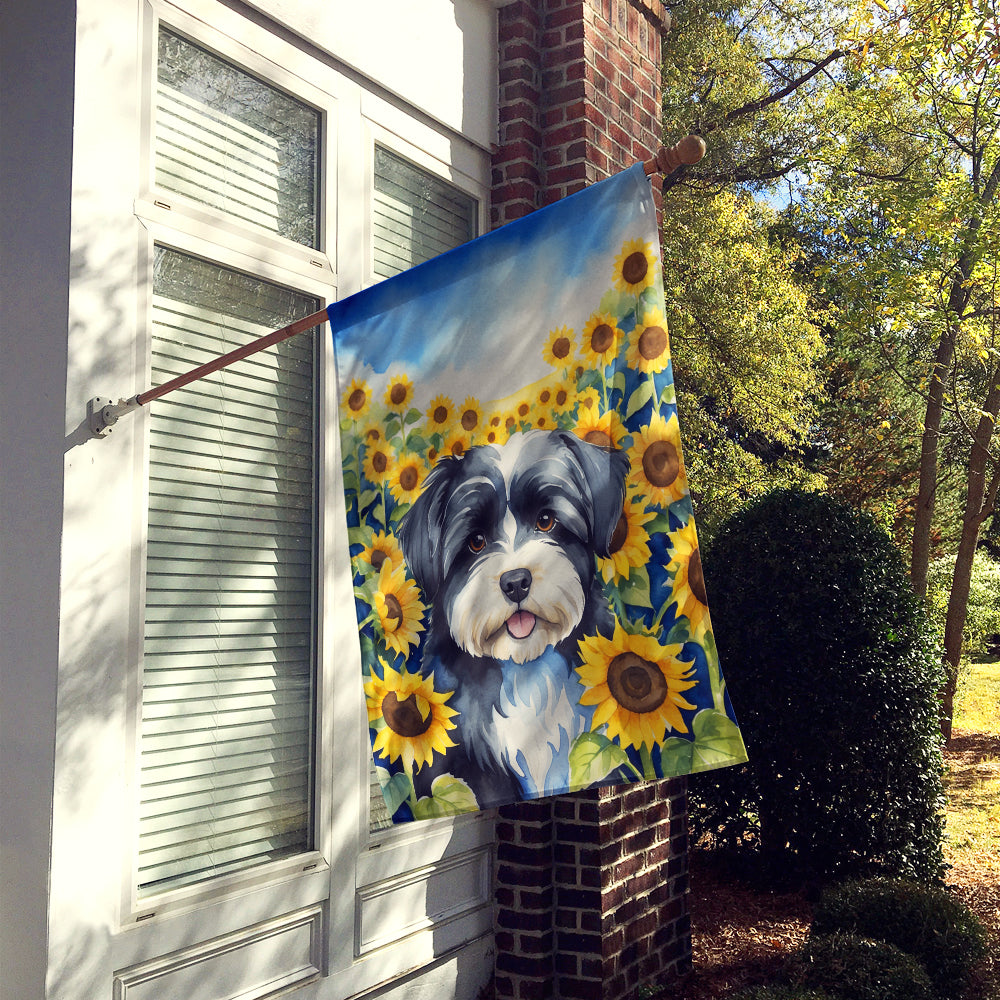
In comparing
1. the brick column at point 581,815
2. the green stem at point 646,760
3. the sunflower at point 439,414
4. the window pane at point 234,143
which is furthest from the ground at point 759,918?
the window pane at point 234,143

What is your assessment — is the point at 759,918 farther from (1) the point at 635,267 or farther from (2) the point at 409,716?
(1) the point at 635,267

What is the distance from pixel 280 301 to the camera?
3504 mm

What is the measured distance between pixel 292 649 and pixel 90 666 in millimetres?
831

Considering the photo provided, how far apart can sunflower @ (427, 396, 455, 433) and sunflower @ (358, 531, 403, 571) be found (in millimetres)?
307

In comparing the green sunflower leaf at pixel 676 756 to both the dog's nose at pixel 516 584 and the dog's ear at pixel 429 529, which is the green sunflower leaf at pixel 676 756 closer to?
the dog's nose at pixel 516 584

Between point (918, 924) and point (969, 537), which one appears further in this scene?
point (969, 537)

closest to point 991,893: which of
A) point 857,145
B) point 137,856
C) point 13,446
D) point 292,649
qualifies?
point 292,649

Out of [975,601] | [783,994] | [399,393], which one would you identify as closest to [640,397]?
[399,393]

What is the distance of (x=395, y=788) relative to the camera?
2461 millimetres

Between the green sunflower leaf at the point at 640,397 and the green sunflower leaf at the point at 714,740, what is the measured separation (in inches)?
27.9

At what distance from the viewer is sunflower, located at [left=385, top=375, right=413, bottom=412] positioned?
2576 mm

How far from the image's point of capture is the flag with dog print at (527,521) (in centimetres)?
227

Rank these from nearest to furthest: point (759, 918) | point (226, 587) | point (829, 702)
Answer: point (226, 587) < point (759, 918) < point (829, 702)

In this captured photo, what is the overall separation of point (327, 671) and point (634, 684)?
5.12 feet
